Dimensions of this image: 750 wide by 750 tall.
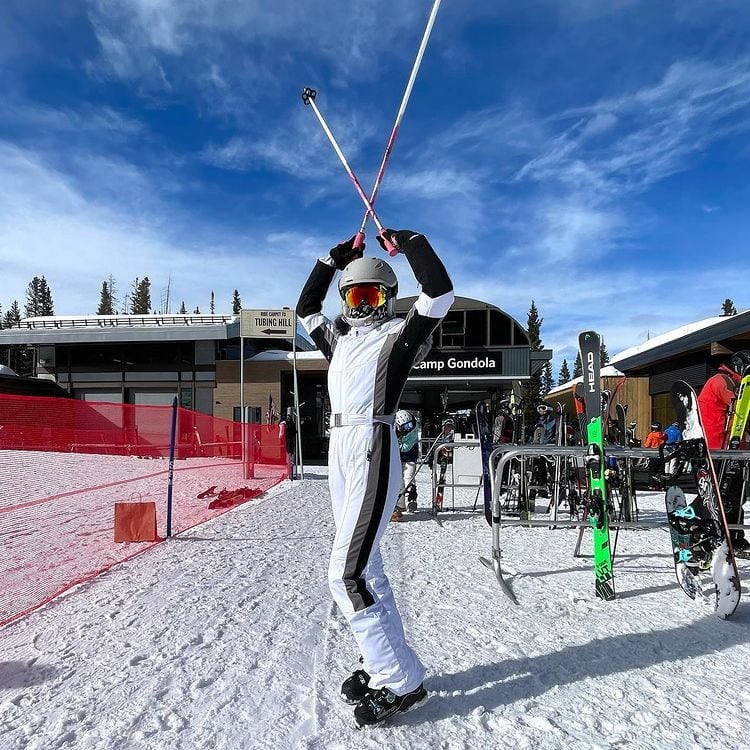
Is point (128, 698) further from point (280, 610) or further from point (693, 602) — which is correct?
point (693, 602)

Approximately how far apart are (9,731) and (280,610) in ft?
5.77

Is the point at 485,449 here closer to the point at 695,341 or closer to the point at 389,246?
the point at 389,246

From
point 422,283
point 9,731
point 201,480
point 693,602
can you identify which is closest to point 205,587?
point 9,731

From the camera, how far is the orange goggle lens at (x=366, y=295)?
8.66 ft

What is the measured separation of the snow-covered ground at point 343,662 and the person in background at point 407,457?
216cm

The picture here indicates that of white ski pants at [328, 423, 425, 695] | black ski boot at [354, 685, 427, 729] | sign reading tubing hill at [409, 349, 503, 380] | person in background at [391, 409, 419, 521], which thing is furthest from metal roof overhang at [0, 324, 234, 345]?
black ski boot at [354, 685, 427, 729]

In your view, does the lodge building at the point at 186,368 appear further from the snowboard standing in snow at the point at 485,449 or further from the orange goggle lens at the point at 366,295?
the orange goggle lens at the point at 366,295

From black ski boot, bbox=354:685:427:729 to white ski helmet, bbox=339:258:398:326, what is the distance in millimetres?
1674

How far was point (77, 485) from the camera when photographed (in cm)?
524

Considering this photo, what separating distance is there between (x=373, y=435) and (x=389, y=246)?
985 millimetres

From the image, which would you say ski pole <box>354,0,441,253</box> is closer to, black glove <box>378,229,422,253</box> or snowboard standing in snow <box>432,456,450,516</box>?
black glove <box>378,229,422,253</box>

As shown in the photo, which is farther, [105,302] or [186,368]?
[105,302]

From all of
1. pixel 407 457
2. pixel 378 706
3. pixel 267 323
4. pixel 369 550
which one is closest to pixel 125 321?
pixel 267 323

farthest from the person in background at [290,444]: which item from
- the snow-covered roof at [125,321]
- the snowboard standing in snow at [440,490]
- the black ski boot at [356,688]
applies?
the snow-covered roof at [125,321]
